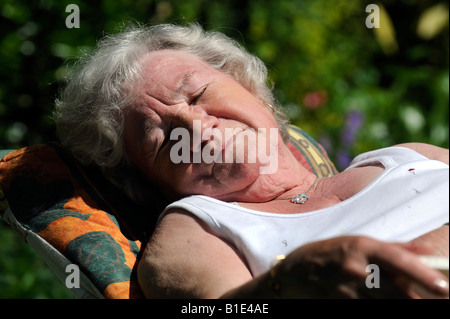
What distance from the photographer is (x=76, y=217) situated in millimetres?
2361

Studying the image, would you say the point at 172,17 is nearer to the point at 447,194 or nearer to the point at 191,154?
the point at 191,154

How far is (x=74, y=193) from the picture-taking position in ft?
8.20

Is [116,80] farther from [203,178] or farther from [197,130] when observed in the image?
[203,178]

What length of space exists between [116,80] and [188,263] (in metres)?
1.00

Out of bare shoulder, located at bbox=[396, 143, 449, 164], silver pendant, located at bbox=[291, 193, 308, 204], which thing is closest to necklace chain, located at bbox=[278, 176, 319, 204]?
silver pendant, located at bbox=[291, 193, 308, 204]

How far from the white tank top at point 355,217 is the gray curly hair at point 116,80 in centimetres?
61

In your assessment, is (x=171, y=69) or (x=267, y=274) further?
(x=171, y=69)

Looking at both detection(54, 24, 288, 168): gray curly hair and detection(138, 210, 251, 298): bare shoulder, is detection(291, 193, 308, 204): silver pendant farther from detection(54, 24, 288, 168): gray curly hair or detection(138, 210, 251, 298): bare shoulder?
detection(54, 24, 288, 168): gray curly hair

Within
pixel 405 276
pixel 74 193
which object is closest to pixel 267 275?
pixel 405 276

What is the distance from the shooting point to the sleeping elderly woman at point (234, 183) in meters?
1.35

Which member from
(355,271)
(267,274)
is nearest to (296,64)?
(267,274)
